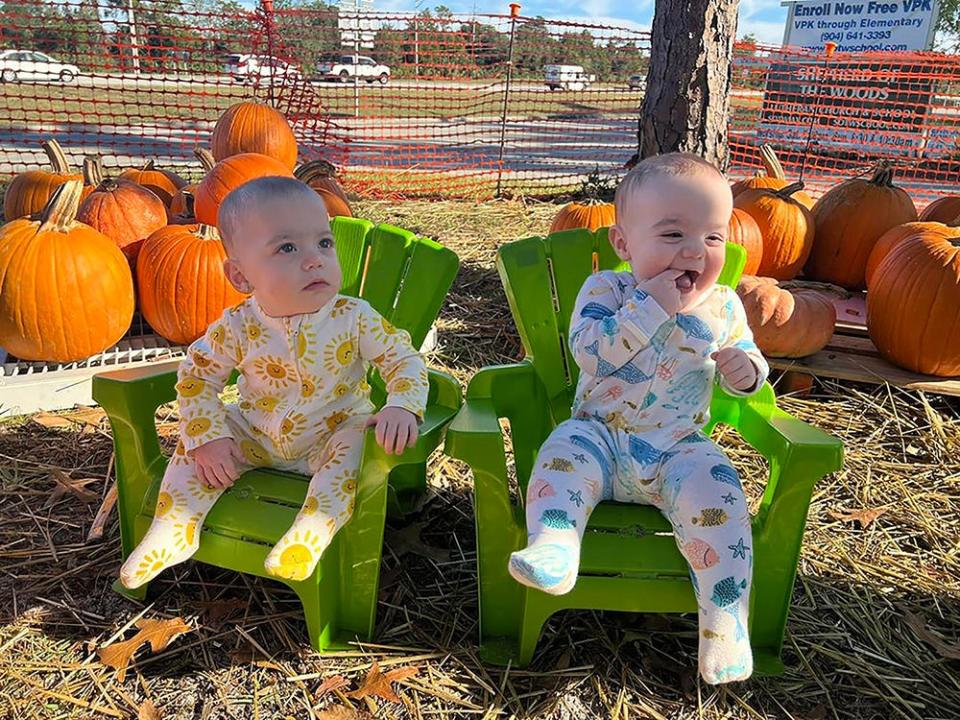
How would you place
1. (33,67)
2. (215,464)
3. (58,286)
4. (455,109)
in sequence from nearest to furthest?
(215,464), (58,286), (455,109), (33,67)

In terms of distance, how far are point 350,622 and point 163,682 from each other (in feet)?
1.84

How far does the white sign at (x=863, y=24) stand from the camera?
1644cm

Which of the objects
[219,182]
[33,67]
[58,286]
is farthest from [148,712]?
[33,67]

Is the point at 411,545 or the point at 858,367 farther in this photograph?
the point at 858,367

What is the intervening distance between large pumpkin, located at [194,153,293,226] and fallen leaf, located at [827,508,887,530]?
346cm

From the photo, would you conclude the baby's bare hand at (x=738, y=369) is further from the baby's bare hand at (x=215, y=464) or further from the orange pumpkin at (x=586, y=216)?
the orange pumpkin at (x=586, y=216)

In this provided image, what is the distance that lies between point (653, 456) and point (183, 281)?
276 centimetres

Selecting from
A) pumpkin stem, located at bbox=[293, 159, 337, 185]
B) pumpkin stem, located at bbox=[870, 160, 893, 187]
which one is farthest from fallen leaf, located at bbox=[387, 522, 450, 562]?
pumpkin stem, located at bbox=[870, 160, 893, 187]

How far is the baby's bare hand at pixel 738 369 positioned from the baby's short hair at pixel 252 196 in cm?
132

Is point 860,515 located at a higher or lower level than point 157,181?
lower

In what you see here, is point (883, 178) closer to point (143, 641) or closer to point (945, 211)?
point (945, 211)

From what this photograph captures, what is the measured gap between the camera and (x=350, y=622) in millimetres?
2410

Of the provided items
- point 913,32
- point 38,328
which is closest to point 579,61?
point 913,32

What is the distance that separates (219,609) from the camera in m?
2.49
